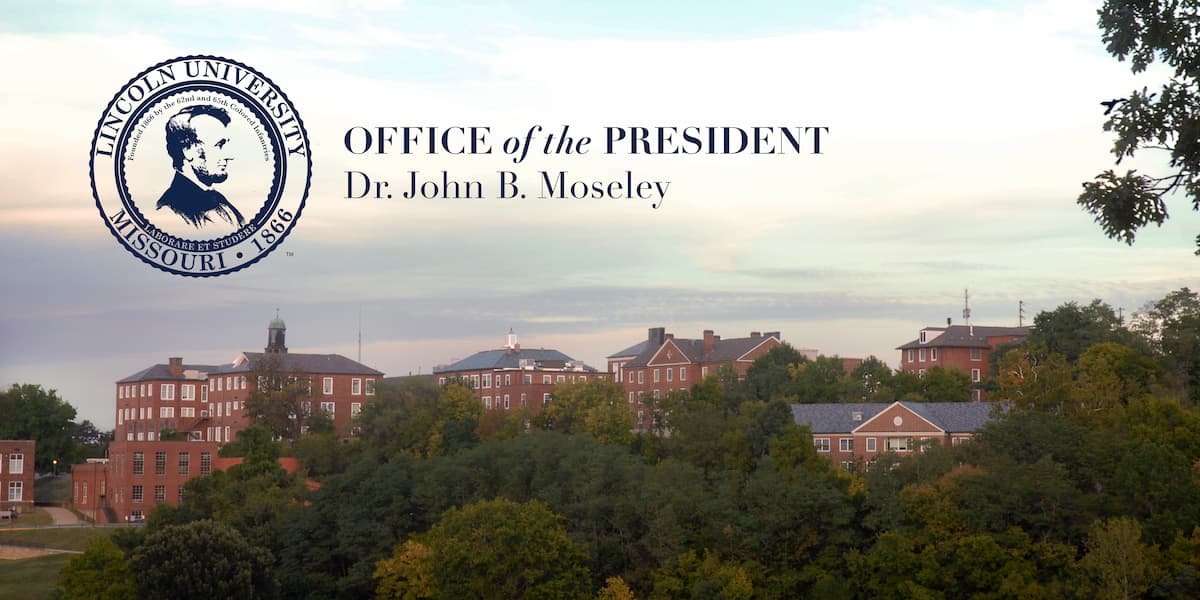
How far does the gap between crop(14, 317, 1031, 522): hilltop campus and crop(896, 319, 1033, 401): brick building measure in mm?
107

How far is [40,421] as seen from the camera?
117688mm

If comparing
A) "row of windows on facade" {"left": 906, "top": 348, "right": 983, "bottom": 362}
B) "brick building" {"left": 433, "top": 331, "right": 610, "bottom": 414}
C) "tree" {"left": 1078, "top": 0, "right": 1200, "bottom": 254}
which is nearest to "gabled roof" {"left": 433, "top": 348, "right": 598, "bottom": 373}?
"brick building" {"left": 433, "top": 331, "right": 610, "bottom": 414}

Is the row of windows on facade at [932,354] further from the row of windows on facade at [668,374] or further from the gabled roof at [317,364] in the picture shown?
the gabled roof at [317,364]

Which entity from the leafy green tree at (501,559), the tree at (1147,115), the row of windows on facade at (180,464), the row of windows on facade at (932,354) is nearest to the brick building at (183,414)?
the row of windows on facade at (180,464)

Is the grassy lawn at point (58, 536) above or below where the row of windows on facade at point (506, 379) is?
below

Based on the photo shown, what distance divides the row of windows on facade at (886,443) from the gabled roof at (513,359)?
148ft

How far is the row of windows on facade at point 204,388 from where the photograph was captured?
403 ft

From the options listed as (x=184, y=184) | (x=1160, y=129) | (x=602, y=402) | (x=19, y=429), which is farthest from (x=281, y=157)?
(x=19, y=429)

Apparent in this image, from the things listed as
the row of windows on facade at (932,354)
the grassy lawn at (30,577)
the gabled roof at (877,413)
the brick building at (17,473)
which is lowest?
the grassy lawn at (30,577)

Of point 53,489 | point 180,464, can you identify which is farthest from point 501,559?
point 53,489

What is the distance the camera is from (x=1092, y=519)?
62812 millimetres

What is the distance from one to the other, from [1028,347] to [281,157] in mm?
70754

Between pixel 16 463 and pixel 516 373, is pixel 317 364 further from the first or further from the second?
pixel 16 463

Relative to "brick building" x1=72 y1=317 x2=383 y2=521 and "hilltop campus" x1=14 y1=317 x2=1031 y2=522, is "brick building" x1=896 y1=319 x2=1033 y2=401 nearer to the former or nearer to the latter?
"hilltop campus" x1=14 y1=317 x2=1031 y2=522
